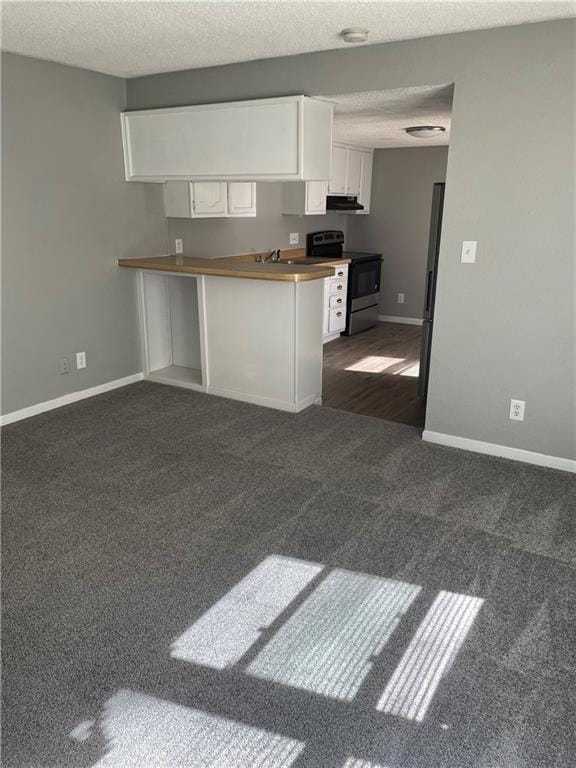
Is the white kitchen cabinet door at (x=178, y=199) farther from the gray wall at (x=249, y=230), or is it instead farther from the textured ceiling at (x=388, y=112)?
the textured ceiling at (x=388, y=112)

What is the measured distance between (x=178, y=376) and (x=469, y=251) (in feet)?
8.38

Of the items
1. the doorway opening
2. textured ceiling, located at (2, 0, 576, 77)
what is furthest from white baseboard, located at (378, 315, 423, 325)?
textured ceiling, located at (2, 0, 576, 77)

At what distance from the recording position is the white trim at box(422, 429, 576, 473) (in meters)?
3.31

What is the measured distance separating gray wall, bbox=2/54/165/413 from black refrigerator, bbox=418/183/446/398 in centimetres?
219

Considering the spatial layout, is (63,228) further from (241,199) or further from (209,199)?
(241,199)

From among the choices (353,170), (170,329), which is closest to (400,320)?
(353,170)

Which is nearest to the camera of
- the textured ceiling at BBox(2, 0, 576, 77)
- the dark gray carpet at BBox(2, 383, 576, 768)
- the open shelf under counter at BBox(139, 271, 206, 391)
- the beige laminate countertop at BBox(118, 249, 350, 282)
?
the dark gray carpet at BBox(2, 383, 576, 768)

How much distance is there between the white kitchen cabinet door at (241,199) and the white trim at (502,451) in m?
2.66

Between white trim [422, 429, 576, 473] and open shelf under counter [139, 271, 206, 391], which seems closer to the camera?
white trim [422, 429, 576, 473]

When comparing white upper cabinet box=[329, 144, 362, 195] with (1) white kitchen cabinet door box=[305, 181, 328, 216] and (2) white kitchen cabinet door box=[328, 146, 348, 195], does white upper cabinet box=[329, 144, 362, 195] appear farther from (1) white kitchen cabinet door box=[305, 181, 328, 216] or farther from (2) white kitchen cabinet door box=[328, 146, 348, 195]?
(1) white kitchen cabinet door box=[305, 181, 328, 216]

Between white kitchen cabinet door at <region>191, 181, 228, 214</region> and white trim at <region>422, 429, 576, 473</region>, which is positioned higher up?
white kitchen cabinet door at <region>191, 181, 228, 214</region>

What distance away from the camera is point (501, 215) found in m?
3.17

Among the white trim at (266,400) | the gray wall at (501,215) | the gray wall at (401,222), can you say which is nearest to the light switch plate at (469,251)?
the gray wall at (501,215)

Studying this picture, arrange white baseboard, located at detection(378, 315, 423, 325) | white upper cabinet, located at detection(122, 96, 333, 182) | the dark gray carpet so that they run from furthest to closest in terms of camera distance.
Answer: white baseboard, located at detection(378, 315, 423, 325), white upper cabinet, located at detection(122, 96, 333, 182), the dark gray carpet
